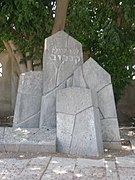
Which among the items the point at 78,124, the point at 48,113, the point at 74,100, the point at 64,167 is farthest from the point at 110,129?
the point at 64,167

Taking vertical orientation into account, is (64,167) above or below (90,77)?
below

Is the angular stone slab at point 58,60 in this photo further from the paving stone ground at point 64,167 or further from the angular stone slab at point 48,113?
the paving stone ground at point 64,167

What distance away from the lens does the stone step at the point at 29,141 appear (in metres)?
5.06

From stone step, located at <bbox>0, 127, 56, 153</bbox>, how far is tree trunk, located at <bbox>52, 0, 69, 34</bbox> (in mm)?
2946

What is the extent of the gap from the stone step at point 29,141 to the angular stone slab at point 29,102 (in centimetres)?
49

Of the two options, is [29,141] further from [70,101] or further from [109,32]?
[109,32]

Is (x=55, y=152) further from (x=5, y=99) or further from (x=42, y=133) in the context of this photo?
(x=5, y=99)

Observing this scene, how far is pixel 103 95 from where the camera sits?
5773mm

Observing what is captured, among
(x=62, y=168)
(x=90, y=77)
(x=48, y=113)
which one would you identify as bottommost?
(x=62, y=168)

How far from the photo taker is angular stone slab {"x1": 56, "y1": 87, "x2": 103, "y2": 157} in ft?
16.8

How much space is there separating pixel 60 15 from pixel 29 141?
3.47m

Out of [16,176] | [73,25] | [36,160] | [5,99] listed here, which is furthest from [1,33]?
[16,176]

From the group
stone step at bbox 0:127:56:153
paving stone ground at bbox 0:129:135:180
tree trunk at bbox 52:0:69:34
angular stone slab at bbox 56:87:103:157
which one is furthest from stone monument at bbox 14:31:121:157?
tree trunk at bbox 52:0:69:34

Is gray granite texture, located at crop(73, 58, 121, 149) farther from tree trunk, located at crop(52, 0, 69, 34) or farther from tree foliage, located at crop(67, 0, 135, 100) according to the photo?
tree trunk, located at crop(52, 0, 69, 34)
